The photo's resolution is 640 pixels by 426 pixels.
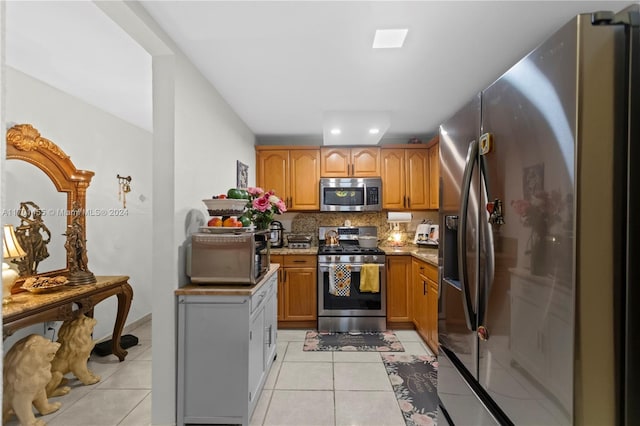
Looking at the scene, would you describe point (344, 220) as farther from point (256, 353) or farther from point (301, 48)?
point (301, 48)

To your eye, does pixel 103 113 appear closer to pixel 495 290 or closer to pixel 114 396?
pixel 114 396

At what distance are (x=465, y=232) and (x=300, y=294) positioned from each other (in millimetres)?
2738

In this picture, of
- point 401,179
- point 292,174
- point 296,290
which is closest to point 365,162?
point 401,179

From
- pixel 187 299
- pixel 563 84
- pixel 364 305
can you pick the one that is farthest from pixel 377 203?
pixel 563 84

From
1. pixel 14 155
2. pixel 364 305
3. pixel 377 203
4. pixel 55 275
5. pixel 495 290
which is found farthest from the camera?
pixel 377 203

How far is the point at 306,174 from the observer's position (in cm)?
404

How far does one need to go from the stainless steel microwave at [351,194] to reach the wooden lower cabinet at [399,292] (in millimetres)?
774

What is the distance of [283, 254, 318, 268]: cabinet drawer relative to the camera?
3607 millimetres

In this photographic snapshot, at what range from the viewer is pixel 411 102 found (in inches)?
115

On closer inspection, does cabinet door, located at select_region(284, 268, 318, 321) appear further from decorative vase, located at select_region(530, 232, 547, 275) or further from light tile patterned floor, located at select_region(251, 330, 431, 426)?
decorative vase, located at select_region(530, 232, 547, 275)

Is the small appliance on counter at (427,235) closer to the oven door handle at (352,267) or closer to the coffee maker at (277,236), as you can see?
the oven door handle at (352,267)

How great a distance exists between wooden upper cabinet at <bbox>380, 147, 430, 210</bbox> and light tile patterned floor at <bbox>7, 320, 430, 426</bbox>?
1952mm

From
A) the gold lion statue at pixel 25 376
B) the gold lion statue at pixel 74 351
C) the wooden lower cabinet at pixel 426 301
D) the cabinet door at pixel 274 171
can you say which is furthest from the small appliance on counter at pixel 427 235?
the gold lion statue at pixel 25 376

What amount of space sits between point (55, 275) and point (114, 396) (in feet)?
3.47
